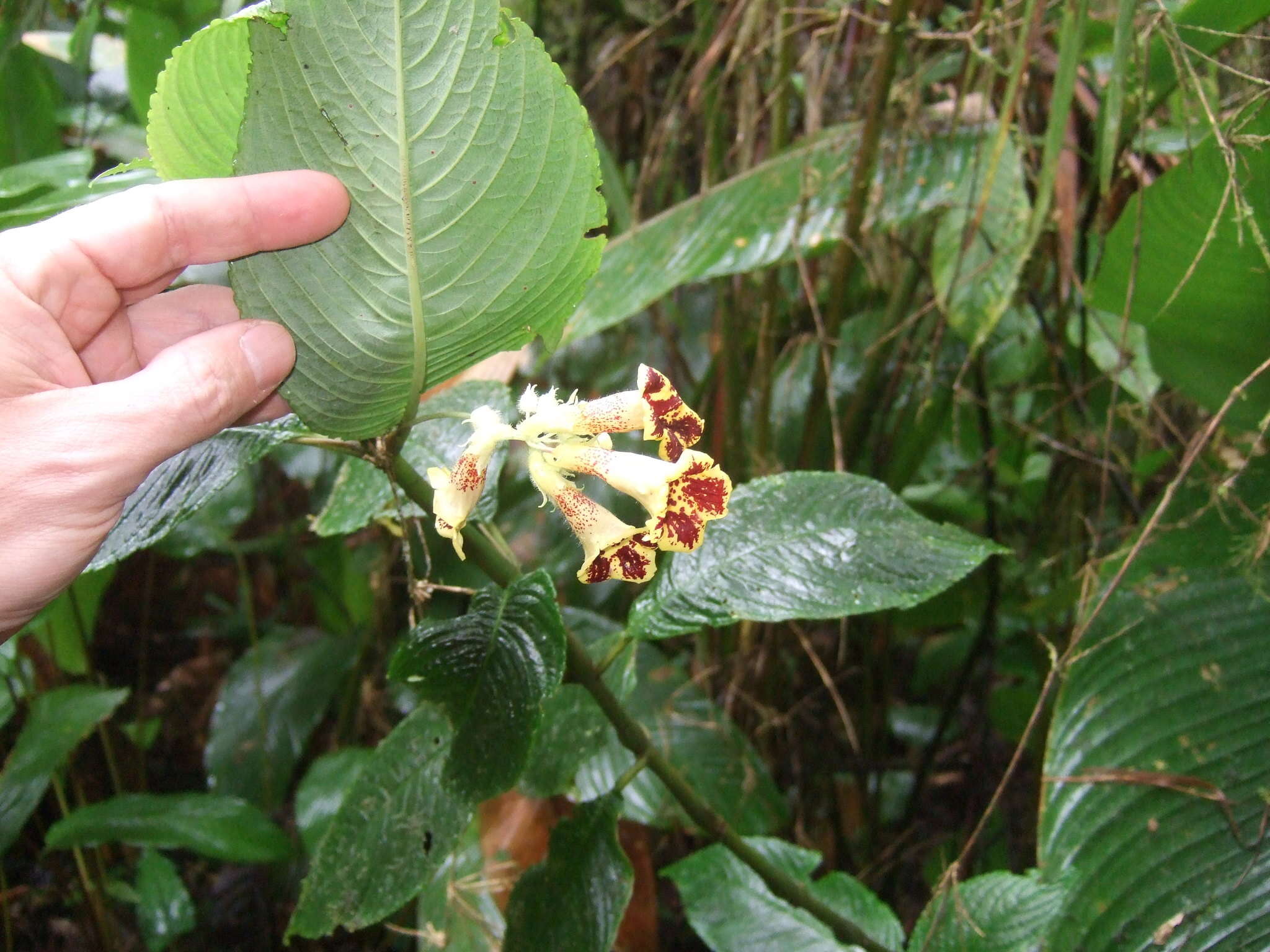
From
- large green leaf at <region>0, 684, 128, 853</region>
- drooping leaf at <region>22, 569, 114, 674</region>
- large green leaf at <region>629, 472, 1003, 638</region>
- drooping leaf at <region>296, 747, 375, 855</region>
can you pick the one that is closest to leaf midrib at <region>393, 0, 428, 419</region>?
large green leaf at <region>629, 472, 1003, 638</region>

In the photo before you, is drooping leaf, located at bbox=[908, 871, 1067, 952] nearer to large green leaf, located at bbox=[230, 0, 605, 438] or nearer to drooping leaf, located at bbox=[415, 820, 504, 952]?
drooping leaf, located at bbox=[415, 820, 504, 952]

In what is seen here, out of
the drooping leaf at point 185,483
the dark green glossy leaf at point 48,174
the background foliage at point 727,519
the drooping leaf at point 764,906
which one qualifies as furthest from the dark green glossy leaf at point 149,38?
the drooping leaf at point 764,906

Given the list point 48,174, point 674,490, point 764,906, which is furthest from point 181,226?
point 764,906

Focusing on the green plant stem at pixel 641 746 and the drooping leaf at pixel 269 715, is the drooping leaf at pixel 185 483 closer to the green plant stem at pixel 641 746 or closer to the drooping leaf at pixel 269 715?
the green plant stem at pixel 641 746

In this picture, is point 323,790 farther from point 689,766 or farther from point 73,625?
point 73,625

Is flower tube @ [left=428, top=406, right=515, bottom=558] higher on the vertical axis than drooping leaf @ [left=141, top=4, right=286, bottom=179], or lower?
lower

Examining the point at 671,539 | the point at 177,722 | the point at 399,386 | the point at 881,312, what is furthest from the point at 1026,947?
the point at 177,722
